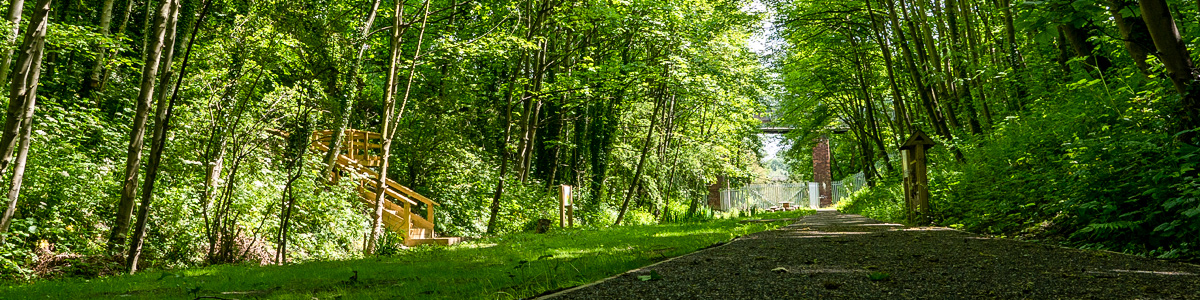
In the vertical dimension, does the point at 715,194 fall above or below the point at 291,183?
above

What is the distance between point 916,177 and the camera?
988 cm

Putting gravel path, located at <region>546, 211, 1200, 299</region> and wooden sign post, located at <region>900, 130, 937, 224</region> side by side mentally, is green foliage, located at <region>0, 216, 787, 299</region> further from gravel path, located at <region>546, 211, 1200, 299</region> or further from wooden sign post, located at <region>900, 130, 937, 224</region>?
wooden sign post, located at <region>900, 130, 937, 224</region>

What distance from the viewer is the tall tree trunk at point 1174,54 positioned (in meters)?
4.05

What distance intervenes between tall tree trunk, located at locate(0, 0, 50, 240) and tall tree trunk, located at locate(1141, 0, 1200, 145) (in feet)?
26.8

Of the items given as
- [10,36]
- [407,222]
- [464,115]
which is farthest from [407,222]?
[10,36]

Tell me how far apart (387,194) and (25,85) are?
280 inches

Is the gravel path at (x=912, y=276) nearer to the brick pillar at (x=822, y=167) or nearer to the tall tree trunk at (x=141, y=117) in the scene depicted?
the tall tree trunk at (x=141, y=117)

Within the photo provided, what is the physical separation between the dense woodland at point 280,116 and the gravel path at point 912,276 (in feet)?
17.1

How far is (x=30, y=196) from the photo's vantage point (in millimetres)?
7105

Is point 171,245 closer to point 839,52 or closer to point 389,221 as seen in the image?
point 389,221

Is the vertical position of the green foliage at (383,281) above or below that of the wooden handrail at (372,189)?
below

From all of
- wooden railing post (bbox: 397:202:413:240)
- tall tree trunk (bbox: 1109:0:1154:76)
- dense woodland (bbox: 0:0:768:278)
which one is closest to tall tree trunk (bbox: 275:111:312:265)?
dense woodland (bbox: 0:0:768:278)

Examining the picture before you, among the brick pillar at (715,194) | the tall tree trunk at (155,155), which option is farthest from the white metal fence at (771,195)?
the tall tree trunk at (155,155)

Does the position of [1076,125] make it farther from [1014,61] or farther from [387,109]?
[387,109]
